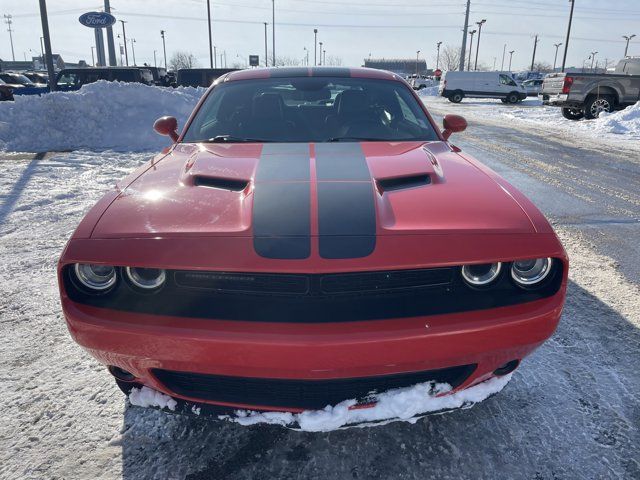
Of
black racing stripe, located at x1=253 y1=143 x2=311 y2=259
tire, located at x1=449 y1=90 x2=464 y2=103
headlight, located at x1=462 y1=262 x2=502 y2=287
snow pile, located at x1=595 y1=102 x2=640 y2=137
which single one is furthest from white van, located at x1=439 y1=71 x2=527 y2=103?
headlight, located at x1=462 y1=262 x2=502 y2=287

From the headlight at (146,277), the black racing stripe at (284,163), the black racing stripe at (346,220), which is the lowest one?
the headlight at (146,277)

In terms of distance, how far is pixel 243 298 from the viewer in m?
1.62

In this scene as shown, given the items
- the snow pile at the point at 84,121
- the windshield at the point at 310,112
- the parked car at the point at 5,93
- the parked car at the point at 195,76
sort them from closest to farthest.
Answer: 1. the windshield at the point at 310,112
2. the snow pile at the point at 84,121
3. the parked car at the point at 5,93
4. the parked car at the point at 195,76

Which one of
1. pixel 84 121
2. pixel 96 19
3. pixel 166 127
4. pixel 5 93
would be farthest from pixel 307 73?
pixel 96 19

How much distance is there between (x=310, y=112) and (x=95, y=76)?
50.4 feet

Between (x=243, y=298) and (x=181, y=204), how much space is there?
0.47m

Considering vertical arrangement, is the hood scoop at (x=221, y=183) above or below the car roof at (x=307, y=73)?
below

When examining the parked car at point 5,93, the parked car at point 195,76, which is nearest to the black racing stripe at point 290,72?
the parked car at point 5,93

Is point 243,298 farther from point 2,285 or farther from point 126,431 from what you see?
point 2,285

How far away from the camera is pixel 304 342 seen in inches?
56.6

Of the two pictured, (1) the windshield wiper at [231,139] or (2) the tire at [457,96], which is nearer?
(1) the windshield wiper at [231,139]

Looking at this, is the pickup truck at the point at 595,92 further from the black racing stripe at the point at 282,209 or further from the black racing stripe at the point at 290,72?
the black racing stripe at the point at 282,209

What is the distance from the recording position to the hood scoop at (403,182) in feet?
6.33

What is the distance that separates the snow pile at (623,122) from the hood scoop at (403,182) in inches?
499
